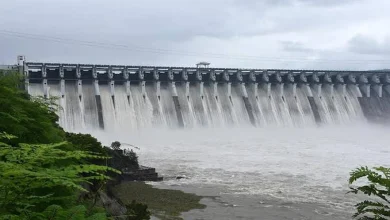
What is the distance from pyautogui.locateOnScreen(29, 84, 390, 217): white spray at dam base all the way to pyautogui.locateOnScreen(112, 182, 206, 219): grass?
2.17 meters

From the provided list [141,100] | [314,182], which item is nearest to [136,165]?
[314,182]

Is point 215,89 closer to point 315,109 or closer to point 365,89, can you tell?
point 315,109

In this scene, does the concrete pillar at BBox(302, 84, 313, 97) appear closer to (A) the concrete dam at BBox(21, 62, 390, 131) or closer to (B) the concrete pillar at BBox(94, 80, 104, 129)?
(A) the concrete dam at BBox(21, 62, 390, 131)

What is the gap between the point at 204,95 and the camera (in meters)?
44.8

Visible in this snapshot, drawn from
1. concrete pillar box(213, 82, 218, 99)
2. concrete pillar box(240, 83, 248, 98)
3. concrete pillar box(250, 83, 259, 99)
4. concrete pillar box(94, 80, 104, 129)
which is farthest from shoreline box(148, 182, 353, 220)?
concrete pillar box(250, 83, 259, 99)

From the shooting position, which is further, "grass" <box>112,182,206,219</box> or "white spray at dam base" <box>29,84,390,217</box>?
"white spray at dam base" <box>29,84,390,217</box>

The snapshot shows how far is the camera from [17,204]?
330cm

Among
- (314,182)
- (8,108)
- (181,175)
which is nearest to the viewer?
(8,108)

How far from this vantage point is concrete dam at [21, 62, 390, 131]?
38.3 m

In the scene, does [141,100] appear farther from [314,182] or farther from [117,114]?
[314,182]

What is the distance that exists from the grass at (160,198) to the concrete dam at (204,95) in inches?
631

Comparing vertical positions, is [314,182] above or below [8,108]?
below

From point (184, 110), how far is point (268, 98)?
10.5 m

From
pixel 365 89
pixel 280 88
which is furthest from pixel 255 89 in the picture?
pixel 365 89
